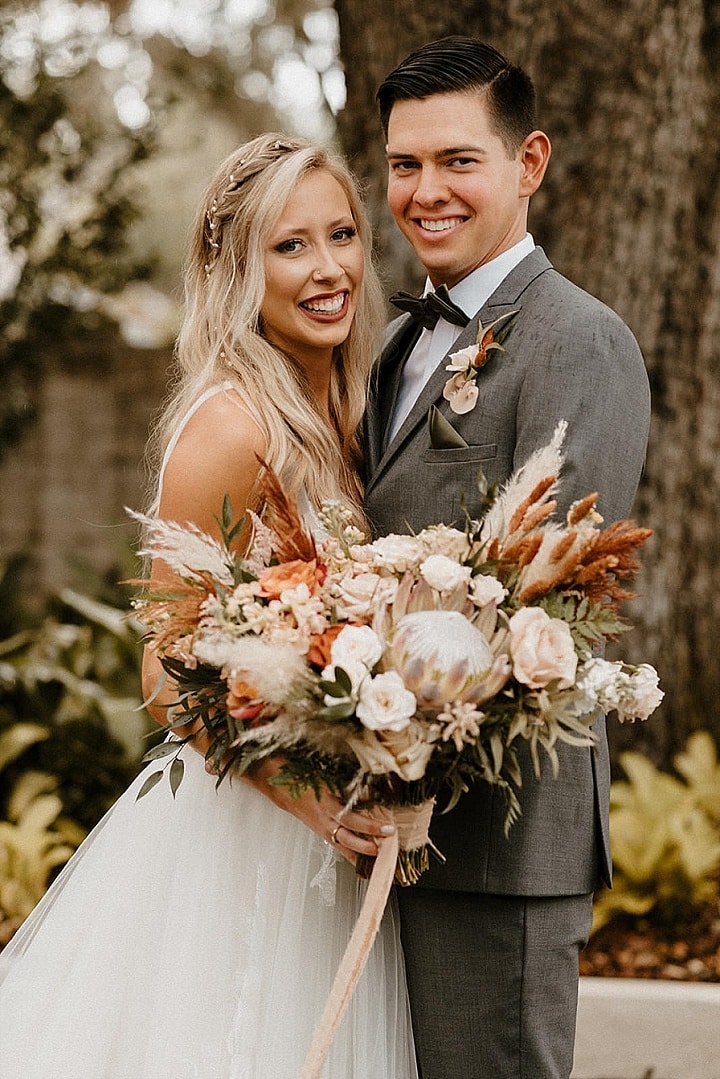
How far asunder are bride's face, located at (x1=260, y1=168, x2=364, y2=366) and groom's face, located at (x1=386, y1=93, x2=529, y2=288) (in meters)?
0.16

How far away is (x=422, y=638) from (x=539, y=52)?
2890 mm

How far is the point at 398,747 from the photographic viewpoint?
71.7 inches

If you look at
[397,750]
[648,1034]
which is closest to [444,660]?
[397,750]

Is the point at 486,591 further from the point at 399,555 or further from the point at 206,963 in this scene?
the point at 206,963

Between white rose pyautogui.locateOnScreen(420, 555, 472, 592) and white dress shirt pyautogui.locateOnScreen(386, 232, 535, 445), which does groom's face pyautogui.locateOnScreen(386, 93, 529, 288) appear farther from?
white rose pyautogui.locateOnScreen(420, 555, 472, 592)

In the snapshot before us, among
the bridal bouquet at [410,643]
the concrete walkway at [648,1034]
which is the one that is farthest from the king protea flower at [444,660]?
the concrete walkway at [648,1034]

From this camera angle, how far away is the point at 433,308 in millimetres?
2637

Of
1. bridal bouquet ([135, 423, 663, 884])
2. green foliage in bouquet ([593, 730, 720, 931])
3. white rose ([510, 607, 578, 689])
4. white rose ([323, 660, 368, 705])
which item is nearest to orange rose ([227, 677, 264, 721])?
bridal bouquet ([135, 423, 663, 884])

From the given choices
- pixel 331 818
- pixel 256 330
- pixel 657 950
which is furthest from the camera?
pixel 657 950

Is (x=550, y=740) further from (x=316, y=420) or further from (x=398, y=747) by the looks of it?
(x=316, y=420)

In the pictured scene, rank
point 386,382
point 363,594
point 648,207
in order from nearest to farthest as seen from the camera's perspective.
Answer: point 363,594, point 386,382, point 648,207

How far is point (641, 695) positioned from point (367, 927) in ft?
1.89

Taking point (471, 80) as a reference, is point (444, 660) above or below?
below

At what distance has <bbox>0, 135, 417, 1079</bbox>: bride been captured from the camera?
2.28m
